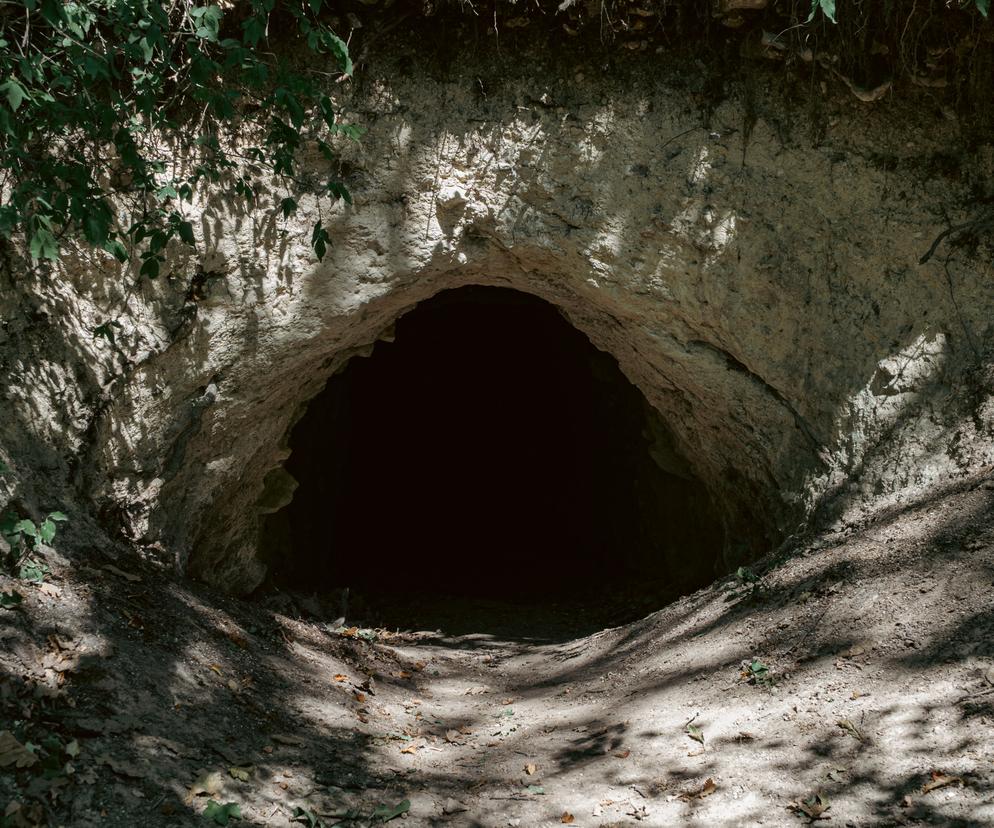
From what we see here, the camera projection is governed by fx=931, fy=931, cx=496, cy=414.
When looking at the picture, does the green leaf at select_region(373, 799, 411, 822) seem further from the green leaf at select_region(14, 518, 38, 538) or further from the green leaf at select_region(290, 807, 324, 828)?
the green leaf at select_region(14, 518, 38, 538)

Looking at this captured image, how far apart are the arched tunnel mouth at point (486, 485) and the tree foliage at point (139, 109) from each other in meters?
3.03

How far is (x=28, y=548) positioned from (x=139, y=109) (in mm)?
1790

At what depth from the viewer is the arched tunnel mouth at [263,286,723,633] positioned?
7.77 m

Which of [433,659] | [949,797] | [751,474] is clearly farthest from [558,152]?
[949,797]

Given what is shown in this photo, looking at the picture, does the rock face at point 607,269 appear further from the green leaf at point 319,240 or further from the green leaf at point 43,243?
the green leaf at point 43,243

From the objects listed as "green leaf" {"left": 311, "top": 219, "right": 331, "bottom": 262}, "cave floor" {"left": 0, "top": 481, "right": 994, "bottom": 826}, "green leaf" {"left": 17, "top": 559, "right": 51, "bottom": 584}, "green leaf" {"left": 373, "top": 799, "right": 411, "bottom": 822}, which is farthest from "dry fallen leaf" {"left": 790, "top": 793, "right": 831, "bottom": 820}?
"green leaf" {"left": 17, "top": 559, "right": 51, "bottom": 584}

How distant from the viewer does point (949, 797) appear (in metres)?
2.69

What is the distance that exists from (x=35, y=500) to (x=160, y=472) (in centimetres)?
78

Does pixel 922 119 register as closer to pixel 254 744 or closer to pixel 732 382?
pixel 732 382

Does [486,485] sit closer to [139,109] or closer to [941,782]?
[139,109]

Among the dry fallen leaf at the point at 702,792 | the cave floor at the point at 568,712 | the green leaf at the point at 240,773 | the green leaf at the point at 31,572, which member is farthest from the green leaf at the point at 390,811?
the green leaf at the point at 31,572

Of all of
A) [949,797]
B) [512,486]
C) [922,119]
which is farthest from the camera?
[512,486]

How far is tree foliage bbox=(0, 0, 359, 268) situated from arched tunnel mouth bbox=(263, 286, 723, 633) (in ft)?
9.95

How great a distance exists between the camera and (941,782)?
274 centimetres
